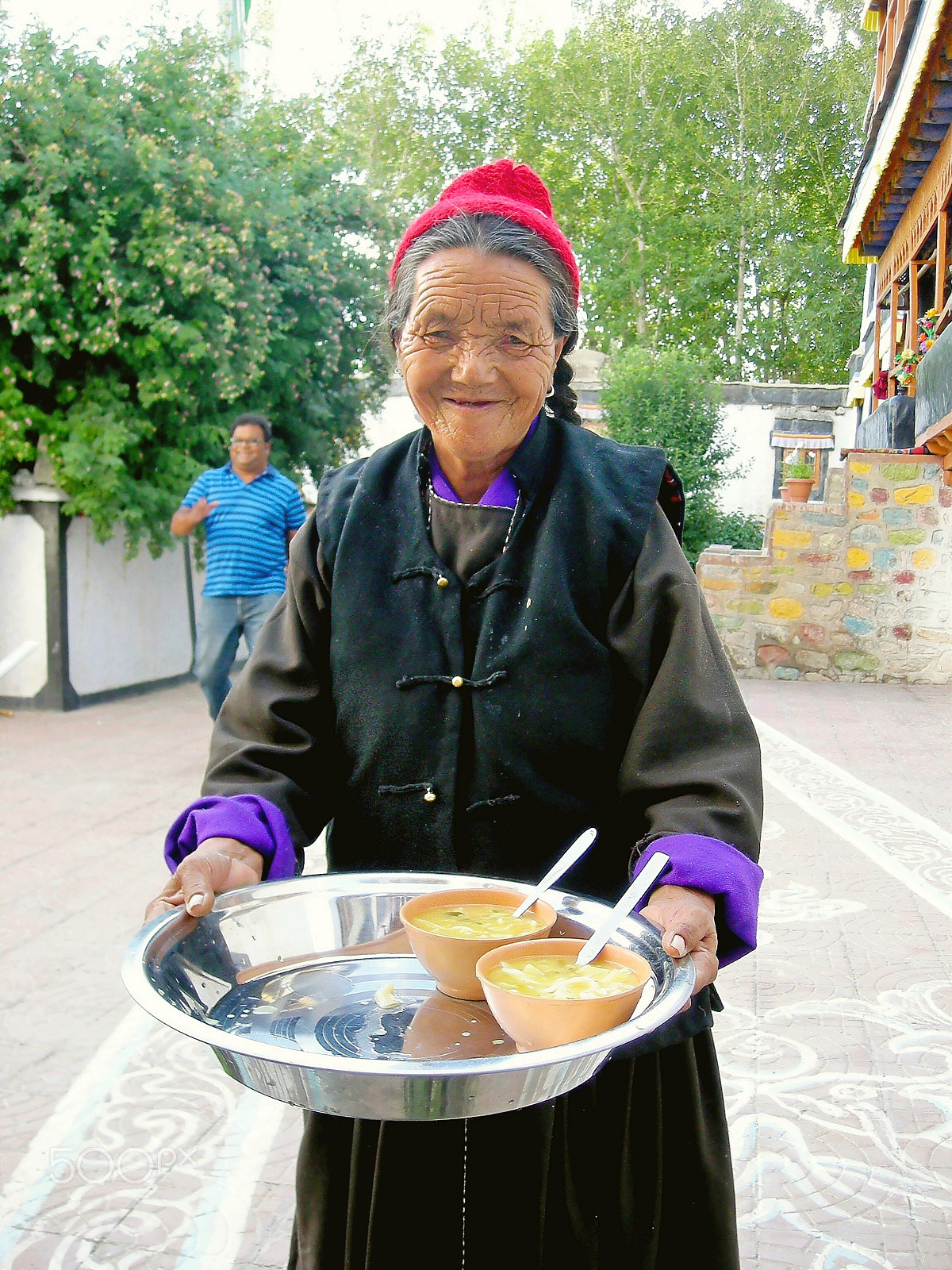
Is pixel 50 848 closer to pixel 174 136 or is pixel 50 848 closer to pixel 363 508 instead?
pixel 363 508

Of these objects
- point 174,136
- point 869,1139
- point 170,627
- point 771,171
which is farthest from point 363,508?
point 771,171

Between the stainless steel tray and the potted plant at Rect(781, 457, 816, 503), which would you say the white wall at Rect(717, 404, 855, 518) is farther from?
the stainless steel tray

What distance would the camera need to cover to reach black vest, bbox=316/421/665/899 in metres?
1.57

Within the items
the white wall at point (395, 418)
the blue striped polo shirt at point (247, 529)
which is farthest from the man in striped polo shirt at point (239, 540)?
the white wall at point (395, 418)

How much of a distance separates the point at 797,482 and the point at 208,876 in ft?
34.9

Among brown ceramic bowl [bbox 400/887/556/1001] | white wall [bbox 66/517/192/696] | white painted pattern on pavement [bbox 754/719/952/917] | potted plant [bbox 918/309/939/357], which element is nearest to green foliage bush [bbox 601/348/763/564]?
potted plant [bbox 918/309/939/357]

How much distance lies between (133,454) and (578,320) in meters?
6.64

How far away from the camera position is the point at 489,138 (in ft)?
116

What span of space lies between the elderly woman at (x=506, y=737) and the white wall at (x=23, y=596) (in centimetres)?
701

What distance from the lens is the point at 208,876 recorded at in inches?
57.5

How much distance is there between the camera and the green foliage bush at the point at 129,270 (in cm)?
728

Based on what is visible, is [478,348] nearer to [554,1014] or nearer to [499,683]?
[499,683]

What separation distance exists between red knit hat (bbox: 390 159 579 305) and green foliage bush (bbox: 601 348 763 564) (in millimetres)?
15382

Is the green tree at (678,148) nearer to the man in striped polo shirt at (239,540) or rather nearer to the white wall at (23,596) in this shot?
the white wall at (23,596)
